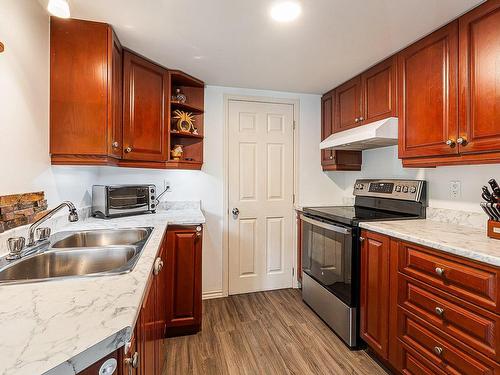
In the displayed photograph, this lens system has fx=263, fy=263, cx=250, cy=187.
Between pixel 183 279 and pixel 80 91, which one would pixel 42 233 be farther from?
pixel 183 279

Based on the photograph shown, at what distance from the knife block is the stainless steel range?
0.57 m

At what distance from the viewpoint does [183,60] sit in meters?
2.12

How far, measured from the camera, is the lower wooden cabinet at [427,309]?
1.16 metres

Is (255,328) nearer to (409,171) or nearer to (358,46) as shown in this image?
(409,171)

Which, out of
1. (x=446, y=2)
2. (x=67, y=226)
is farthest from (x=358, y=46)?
(x=67, y=226)

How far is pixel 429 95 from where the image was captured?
170 centimetres

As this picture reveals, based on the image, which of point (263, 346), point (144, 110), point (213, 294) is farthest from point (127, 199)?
point (263, 346)

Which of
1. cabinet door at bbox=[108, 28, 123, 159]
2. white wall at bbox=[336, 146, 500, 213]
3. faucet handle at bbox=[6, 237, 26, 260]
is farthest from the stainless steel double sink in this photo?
white wall at bbox=[336, 146, 500, 213]

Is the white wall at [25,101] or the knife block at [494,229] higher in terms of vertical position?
the white wall at [25,101]

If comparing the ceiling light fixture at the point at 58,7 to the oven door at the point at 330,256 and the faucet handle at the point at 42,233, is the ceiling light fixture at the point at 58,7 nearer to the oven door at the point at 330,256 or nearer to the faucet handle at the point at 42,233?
the faucet handle at the point at 42,233

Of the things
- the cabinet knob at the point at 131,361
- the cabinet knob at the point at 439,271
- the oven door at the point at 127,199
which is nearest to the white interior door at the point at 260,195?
the oven door at the point at 127,199

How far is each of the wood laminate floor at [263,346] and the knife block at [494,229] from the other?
108 cm

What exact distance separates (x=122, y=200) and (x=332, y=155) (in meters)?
2.05

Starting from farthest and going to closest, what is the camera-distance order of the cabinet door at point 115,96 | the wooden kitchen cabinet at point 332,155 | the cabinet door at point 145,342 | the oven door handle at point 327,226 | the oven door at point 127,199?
the wooden kitchen cabinet at point 332,155, the oven door at point 127,199, the oven door handle at point 327,226, the cabinet door at point 115,96, the cabinet door at point 145,342
